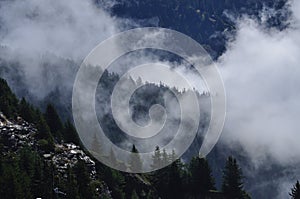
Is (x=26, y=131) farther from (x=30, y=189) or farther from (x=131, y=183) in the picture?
(x=30, y=189)

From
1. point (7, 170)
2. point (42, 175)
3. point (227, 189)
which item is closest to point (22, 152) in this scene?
point (42, 175)

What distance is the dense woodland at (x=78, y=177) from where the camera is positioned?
105625mm

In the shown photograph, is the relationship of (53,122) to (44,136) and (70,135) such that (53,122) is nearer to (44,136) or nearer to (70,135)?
(70,135)

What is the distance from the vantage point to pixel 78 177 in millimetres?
116375

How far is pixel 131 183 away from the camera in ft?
455

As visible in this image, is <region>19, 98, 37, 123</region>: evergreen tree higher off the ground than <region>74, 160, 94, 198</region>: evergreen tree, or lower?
higher

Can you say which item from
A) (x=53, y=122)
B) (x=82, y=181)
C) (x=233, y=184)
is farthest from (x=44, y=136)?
(x=233, y=184)

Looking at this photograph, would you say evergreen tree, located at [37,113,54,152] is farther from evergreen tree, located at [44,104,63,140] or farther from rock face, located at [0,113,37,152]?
evergreen tree, located at [44,104,63,140]

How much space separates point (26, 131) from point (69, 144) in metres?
10.6

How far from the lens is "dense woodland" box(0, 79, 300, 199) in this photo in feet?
347

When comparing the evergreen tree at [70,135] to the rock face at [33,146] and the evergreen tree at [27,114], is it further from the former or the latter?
the evergreen tree at [27,114]

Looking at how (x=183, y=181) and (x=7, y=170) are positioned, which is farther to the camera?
(x=183, y=181)

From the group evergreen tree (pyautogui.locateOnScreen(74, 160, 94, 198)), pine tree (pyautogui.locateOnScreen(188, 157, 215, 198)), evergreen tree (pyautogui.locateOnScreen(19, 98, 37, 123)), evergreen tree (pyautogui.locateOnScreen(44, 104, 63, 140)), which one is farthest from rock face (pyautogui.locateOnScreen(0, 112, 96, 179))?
pine tree (pyautogui.locateOnScreen(188, 157, 215, 198))

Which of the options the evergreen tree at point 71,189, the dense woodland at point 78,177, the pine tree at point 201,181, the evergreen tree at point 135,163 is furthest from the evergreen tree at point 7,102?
the pine tree at point 201,181
